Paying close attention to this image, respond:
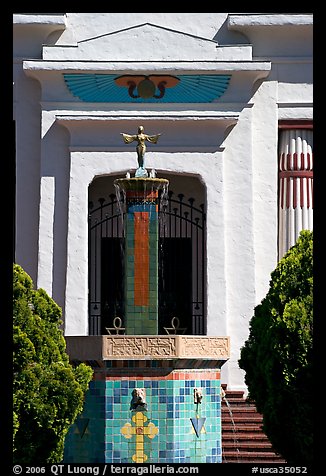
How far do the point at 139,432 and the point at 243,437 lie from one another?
122 inches

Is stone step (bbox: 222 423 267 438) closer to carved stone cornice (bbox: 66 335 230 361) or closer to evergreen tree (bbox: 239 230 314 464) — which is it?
carved stone cornice (bbox: 66 335 230 361)

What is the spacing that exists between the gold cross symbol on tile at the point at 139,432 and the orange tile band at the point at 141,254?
2098 millimetres

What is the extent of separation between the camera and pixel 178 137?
2358 cm

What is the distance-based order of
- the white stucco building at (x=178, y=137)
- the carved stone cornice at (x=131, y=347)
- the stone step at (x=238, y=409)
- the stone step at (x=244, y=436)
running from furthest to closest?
1. the white stucco building at (x=178, y=137)
2. the stone step at (x=238, y=409)
3. the stone step at (x=244, y=436)
4. the carved stone cornice at (x=131, y=347)

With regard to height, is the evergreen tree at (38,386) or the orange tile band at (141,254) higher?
the orange tile band at (141,254)

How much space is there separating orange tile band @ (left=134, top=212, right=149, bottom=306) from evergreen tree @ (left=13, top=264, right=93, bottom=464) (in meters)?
2.72

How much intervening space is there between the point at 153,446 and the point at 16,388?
8.88ft

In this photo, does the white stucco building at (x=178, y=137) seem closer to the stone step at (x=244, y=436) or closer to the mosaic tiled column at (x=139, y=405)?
the stone step at (x=244, y=436)

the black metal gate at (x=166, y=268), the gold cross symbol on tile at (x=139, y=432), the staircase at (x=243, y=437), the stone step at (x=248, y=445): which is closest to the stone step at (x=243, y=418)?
the staircase at (x=243, y=437)

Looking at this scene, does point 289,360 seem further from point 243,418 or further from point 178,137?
point 178,137

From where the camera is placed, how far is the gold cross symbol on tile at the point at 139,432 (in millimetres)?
17750

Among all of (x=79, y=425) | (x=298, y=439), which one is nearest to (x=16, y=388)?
(x=79, y=425)

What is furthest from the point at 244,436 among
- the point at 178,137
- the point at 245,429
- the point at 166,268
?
the point at 178,137

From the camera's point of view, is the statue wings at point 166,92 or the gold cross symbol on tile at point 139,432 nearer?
the gold cross symbol on tile at point 139,432
